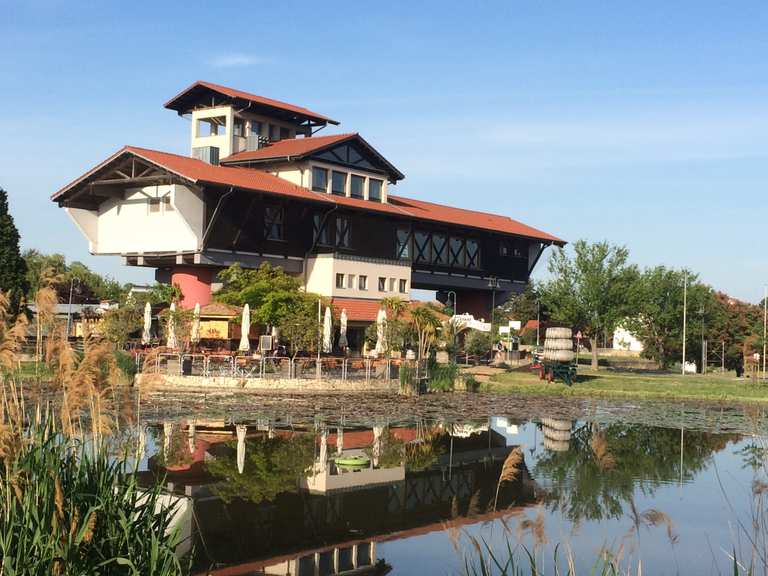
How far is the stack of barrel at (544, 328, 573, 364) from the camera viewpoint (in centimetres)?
4400

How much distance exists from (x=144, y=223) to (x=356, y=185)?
11719 mm

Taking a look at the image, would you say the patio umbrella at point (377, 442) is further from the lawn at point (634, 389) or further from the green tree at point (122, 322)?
the green tree at point (122, 322)

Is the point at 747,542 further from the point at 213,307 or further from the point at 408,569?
the point at 213,307

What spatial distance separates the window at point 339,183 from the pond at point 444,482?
64.5 feet

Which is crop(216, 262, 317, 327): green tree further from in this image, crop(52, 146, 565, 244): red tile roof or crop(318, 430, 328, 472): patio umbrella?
crop(318, 430, 328, 472): patio umbrella

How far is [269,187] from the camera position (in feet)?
154

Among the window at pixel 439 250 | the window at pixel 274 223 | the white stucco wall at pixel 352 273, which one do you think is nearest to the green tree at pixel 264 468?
the window at pixel 274 223

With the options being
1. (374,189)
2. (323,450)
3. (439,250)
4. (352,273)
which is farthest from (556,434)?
(439,250)

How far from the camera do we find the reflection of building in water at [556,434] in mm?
25094

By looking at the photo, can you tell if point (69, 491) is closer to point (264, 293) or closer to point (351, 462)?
point (351, 462)

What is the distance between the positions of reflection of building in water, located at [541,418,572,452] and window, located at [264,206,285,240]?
68.7 ft

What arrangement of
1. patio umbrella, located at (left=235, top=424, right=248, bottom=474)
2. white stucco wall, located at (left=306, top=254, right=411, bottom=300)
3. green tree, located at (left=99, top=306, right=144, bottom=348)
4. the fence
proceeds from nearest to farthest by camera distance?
patio umbrella, located at (left=235, top=424, right=248, bottom=474), the fence, green tree, located at (left=99, top=306, right=144, bottom=348), white stucco wall, located at (left=306, top=254, right=411, bottom=300)

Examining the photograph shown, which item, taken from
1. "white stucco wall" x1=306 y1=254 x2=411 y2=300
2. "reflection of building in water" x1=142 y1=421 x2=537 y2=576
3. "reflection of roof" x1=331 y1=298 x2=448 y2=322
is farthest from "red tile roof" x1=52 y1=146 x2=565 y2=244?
"reflection of building in water" x1=142 y1=421 x2=537 y2=576

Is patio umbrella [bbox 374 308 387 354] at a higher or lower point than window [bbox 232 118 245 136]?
lower
